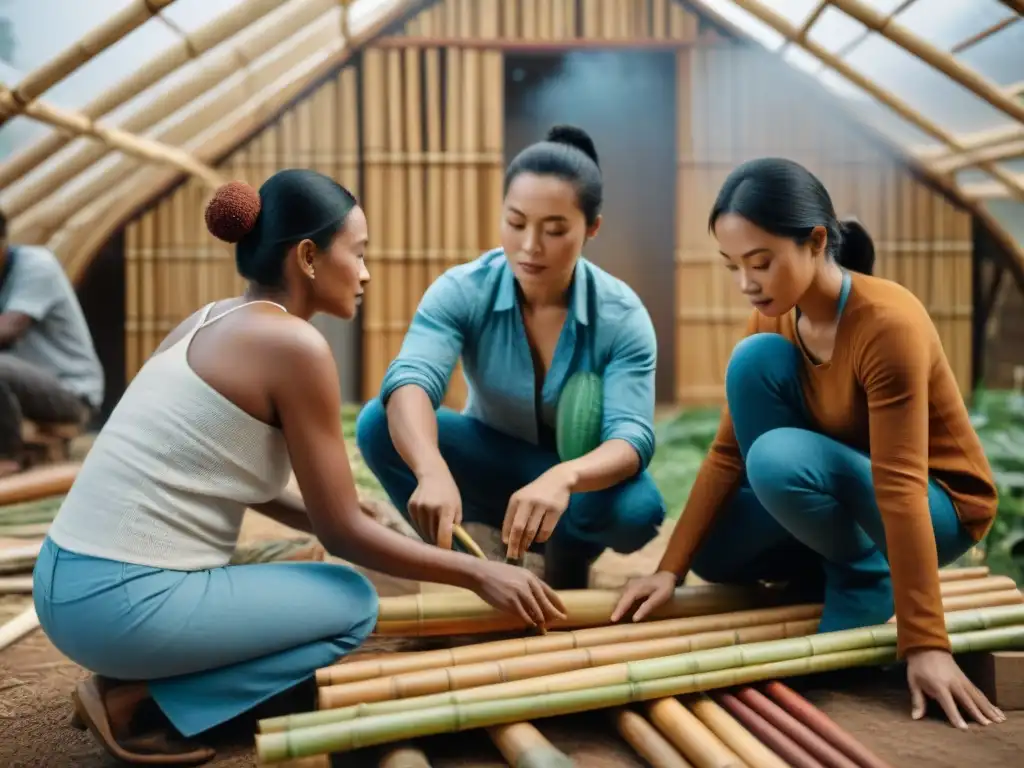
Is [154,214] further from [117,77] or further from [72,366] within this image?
[117,77]

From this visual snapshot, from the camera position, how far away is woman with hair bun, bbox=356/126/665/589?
6.48 ft

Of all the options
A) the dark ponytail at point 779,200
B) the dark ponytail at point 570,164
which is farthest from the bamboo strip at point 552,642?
the dark ponytail at point 570,164

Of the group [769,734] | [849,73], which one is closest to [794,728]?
[769,734]

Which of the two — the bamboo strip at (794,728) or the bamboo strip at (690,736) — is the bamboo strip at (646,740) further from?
the bamboo strip at (794,728)

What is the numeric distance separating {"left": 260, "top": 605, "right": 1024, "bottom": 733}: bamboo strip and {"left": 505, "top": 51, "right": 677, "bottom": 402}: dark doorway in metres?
3.67

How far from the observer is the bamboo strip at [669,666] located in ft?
4.90

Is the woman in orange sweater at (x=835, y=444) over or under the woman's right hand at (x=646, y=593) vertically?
over

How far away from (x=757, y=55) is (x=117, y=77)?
334 centimetres

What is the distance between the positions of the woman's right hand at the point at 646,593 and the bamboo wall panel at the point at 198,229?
11.9 feet

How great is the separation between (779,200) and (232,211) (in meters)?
0.89

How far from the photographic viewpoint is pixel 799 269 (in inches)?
67.5

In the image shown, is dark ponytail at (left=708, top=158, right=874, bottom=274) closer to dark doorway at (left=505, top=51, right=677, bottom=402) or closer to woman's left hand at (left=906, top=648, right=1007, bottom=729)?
woman's left hand at (left=906, top=648, right=1007, bottom=729)

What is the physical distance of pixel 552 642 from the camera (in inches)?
68.9

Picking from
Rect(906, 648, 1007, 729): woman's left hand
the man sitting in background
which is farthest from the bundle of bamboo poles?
the man sitting in background
